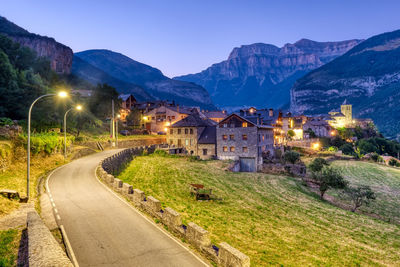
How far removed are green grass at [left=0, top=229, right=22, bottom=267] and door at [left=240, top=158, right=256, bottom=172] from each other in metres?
45.2

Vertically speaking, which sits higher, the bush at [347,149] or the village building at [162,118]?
the village building at [162,118]

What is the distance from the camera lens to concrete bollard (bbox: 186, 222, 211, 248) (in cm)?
959

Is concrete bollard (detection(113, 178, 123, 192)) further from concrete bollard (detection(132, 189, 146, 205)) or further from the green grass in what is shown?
the green grass

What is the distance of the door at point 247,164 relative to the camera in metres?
51.4

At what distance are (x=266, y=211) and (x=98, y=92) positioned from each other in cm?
6186

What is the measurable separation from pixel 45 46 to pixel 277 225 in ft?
507

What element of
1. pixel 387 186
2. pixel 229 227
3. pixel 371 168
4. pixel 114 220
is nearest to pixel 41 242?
pixel 114 220

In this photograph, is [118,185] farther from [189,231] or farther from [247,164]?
[247,164]

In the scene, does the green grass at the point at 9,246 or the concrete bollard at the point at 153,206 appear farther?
the concrete bollard at the point at 153,206

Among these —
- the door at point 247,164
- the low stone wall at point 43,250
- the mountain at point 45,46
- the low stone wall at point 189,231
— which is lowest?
the door at point 247,164

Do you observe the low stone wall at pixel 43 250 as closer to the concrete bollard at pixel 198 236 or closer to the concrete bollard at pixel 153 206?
the concrete bollard at pixel 198 236

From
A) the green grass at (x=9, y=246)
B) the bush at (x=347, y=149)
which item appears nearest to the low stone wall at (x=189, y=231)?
the green grass at (x=9, y=246)

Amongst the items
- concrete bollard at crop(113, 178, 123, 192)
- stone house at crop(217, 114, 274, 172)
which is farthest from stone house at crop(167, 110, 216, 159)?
concrete bollard at crop(113, 178, 123, 192)

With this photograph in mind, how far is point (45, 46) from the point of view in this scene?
126750mm
